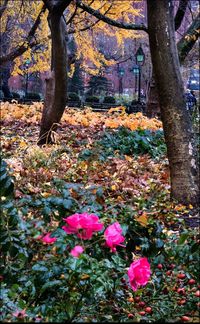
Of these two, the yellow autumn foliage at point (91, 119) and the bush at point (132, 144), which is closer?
the bush at point (132, 144)

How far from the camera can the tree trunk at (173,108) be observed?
4.68 m

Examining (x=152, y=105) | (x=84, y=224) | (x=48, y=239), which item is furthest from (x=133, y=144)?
(x=84, y=224)

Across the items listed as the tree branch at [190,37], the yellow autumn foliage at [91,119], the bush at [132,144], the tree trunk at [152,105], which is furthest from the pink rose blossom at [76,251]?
the tree trunk at [152,105]

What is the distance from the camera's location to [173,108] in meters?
4.74

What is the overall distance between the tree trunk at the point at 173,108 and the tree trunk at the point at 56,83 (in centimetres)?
297

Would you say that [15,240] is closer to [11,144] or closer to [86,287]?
[86,287]

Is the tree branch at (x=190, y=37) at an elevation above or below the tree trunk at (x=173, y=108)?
above

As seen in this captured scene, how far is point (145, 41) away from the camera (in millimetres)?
25109

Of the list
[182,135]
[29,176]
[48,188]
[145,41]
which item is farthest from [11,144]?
[145,41]

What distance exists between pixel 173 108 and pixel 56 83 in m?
3.54

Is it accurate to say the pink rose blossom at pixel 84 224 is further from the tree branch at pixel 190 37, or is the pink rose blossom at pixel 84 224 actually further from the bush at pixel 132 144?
the tree branch at pixel 190 37

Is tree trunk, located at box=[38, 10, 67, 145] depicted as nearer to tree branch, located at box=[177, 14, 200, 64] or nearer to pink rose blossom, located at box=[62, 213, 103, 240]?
tree branch, located at box=[177, 14, 200, 64]

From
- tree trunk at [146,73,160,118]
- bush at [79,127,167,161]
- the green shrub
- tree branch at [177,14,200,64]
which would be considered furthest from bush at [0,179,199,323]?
tree trunk at [146,73,160,118]

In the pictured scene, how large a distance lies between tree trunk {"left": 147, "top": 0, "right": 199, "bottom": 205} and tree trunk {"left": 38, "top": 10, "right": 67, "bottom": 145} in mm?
2968
